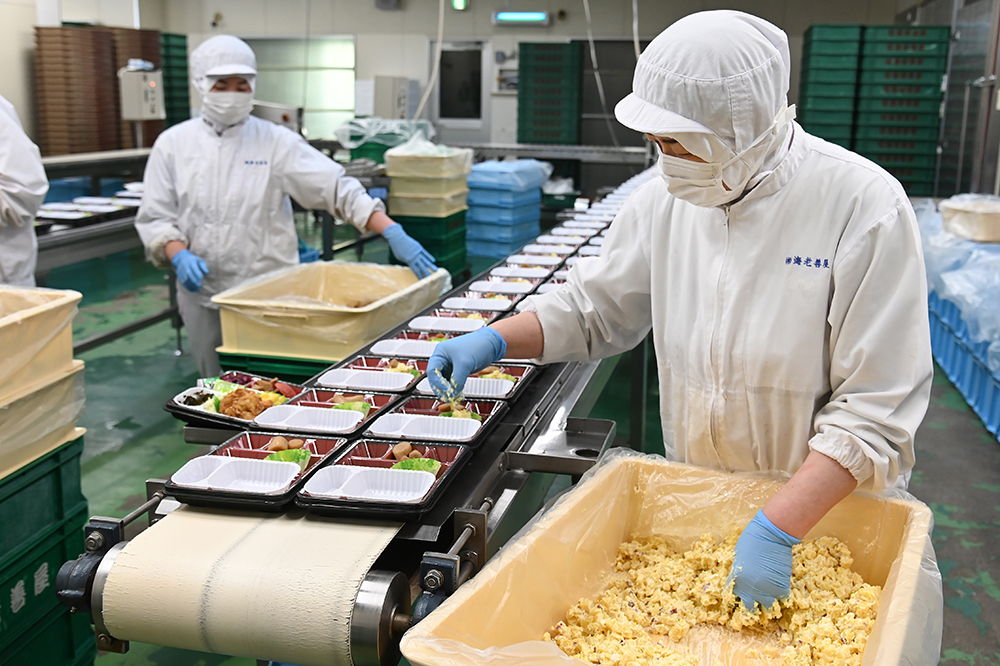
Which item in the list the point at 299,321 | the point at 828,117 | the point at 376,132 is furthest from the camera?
the point at 376,132

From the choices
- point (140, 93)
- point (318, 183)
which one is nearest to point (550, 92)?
point (140, 93)

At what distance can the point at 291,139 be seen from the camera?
3.30 meters

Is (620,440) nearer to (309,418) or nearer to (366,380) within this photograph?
(366,380)

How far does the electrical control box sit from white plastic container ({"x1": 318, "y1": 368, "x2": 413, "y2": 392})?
5.20 m

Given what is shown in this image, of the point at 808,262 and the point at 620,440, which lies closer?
the point at 808,262

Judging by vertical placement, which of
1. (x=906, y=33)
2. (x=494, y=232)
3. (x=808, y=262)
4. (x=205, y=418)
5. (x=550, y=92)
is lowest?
(x=494, y=232)

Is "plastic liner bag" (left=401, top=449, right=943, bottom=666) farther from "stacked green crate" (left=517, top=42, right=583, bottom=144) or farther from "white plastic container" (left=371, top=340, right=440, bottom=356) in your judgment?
"stacked green crate" (left=517, top=42, right=583, bottom=144)

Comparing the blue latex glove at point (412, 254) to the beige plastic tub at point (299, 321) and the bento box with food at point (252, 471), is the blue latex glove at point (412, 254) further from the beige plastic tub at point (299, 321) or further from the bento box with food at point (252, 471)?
the bento box with food at point (252, 471)

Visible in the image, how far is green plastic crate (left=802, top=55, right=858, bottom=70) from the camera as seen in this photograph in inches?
263

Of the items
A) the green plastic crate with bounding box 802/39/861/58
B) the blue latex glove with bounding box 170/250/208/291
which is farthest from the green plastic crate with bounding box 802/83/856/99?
the blue latex glove with bounding box 170/250/208/291

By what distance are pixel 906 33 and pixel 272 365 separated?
602 centimetres

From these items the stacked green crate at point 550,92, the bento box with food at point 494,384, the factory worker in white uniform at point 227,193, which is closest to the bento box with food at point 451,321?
the bento box with food at point 494,384

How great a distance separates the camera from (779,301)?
4.06 feet

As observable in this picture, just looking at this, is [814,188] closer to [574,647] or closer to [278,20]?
[574,647]
